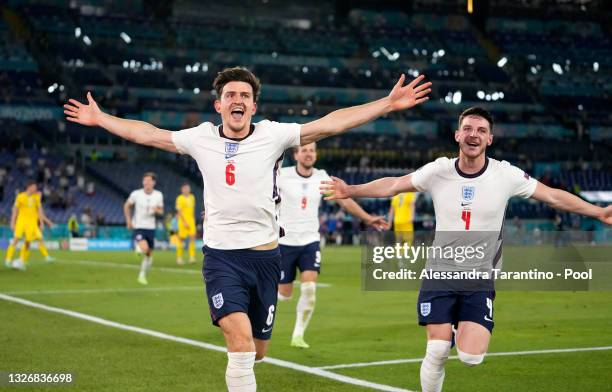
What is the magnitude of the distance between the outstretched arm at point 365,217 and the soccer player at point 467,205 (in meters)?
1.40

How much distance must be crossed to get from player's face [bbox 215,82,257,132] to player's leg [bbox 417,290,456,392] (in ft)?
6.89

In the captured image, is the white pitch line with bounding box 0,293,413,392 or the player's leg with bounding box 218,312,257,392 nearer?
the player's leg with bounding box 218,312,257,392

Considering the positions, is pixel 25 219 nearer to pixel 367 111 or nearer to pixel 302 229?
pixel 302 229

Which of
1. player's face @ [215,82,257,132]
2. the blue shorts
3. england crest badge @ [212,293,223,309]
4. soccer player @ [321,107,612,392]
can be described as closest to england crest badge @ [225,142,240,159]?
player's face @ [215,82,257,132]

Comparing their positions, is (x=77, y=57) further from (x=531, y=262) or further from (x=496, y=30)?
(x=531, y=262)

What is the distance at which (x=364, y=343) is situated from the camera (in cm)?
1273

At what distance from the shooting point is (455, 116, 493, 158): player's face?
8195 millimetres

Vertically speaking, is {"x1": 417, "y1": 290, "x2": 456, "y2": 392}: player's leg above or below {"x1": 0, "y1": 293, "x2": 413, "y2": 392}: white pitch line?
above

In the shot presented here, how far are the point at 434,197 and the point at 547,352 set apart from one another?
431 centimetres

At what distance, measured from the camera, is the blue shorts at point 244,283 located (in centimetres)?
744

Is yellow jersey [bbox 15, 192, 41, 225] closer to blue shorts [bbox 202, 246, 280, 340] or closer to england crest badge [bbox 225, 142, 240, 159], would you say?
blue shorts [bbox 202, 246, 280, 340]

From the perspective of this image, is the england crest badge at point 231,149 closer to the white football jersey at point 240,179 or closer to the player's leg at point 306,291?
the white football jersey at point 240,179

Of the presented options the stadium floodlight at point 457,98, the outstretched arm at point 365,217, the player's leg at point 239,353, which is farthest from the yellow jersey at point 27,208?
the stadium floodlight at point 457,98

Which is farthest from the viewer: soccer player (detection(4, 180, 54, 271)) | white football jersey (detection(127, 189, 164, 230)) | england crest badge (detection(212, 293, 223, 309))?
soccer player (detection(4, 180, 54, 271))
